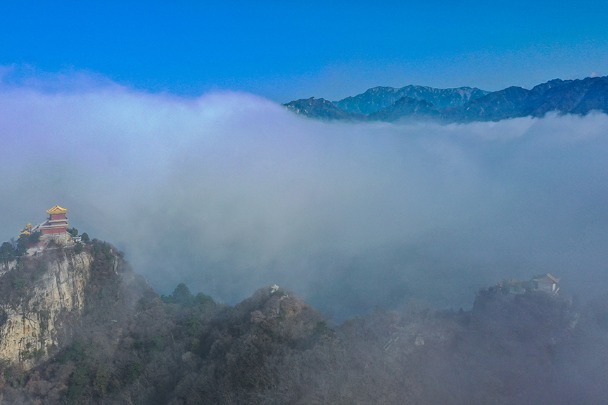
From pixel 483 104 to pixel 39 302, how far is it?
135610 millimetres

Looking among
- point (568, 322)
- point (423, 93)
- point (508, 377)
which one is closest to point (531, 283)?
point (568, 322)

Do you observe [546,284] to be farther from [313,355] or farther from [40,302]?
[40,302]

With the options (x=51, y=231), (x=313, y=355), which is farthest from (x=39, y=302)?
(x=313, y=355)

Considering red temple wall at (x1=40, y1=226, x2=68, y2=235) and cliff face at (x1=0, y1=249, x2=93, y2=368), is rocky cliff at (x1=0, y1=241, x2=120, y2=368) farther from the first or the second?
red temple wall at (x1=40, y1=226, x2=68, y2=235)

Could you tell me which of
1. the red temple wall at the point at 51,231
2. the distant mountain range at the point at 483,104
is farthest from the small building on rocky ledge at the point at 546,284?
the distant mountain range at the point at 483,104

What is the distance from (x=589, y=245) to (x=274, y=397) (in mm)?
35998

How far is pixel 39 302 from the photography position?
30688mm

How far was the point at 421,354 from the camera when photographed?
78.7 ft

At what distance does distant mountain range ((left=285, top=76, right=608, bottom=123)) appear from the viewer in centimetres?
11475

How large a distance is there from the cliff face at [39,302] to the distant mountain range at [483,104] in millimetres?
102606

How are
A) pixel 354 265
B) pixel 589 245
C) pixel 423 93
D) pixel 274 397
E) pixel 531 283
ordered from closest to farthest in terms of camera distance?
pixel 274 397, pixel 531 283, pixel 589 245, pixel 354 265, pixel 423 93

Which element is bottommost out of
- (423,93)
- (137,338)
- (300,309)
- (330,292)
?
(330,292)

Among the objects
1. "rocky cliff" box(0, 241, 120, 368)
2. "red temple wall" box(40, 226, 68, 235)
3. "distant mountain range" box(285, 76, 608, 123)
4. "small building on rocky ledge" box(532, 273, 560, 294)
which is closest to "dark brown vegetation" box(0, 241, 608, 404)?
"rocky cliff" box(0, 241, 120, 368)

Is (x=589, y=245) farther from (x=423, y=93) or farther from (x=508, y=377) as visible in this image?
(x=423, y=93)
